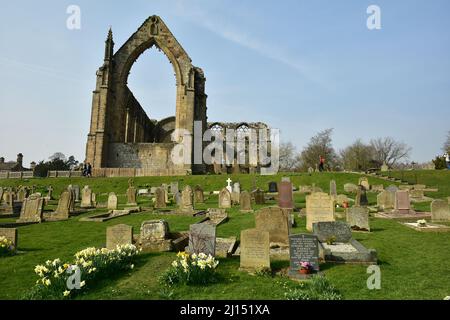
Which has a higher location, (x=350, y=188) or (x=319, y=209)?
(x=350, y=188)

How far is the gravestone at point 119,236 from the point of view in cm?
779

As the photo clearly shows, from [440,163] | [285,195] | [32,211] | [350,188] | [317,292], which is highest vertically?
[440,163]

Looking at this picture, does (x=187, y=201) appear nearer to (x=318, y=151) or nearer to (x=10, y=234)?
(x=10, y=234)

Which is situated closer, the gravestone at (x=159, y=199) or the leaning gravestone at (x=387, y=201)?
the leaning gravestone at (x=387, y=201)

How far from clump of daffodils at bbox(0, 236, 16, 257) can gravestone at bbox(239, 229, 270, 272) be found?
612 cm

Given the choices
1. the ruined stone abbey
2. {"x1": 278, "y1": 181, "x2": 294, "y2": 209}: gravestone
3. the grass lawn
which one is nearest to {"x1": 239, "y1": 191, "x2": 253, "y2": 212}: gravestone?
{"x1": 278, "y1": 181, "x2": 294, "y2": 209}: gravestone

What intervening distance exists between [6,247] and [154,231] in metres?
3.80

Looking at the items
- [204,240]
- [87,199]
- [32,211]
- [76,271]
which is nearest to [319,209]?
[204,240]

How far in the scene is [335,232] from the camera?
8.24 meters

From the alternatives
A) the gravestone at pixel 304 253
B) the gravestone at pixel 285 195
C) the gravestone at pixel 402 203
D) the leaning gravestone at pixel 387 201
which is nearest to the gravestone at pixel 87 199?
the gravestone at pixel 285 195

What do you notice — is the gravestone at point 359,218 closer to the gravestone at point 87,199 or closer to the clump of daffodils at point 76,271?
the clump of daffodils at point 76,271

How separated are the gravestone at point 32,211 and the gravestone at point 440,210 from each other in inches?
666
